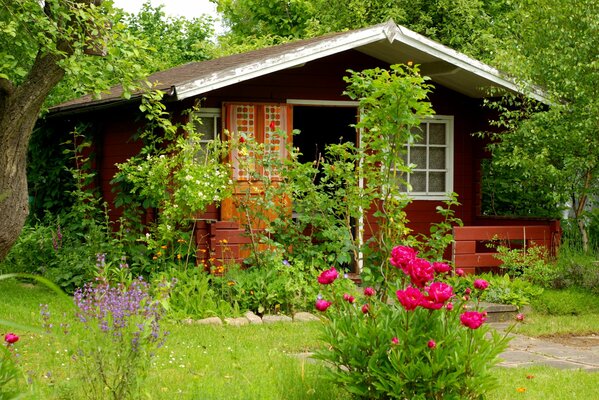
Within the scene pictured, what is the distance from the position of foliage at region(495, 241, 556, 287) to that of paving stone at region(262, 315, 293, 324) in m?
3.26

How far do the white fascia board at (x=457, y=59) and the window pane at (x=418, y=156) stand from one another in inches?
64.0

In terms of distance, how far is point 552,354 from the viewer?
855 centimetres

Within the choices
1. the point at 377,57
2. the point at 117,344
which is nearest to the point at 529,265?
the point at 377,57

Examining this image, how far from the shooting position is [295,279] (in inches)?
409

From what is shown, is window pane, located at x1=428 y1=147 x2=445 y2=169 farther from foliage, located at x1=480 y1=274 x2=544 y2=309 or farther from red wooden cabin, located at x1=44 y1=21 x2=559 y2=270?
foliage, located at x1=480 y1=274 x2=544 y2=309

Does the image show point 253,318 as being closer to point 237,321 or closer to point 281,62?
point 237,321

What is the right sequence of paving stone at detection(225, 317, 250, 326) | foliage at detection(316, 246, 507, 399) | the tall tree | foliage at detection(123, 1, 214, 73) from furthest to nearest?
foliage at detection(123, 1, 214, 73)
paving stone at detection(225, 317, 250, 326)
the tall tree
foliage at detection(316, 246, 507, 399)

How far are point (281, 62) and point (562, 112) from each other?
3.77 meters

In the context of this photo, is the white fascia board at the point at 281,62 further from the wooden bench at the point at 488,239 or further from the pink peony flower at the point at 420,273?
the pink peony flower at the point at 420,273

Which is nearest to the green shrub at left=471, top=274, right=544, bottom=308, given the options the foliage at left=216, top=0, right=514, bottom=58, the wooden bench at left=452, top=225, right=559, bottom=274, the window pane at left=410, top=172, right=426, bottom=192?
the wooden bench at left=452, top=225, right=559, bottom=274

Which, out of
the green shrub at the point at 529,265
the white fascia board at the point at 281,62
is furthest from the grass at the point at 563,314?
the white fascia board at the point at 281,62

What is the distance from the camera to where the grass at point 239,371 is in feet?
20.2

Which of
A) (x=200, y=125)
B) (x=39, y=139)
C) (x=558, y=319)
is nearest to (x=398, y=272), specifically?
(x=558, y=319)

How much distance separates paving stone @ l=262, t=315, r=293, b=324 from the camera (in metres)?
9.76
